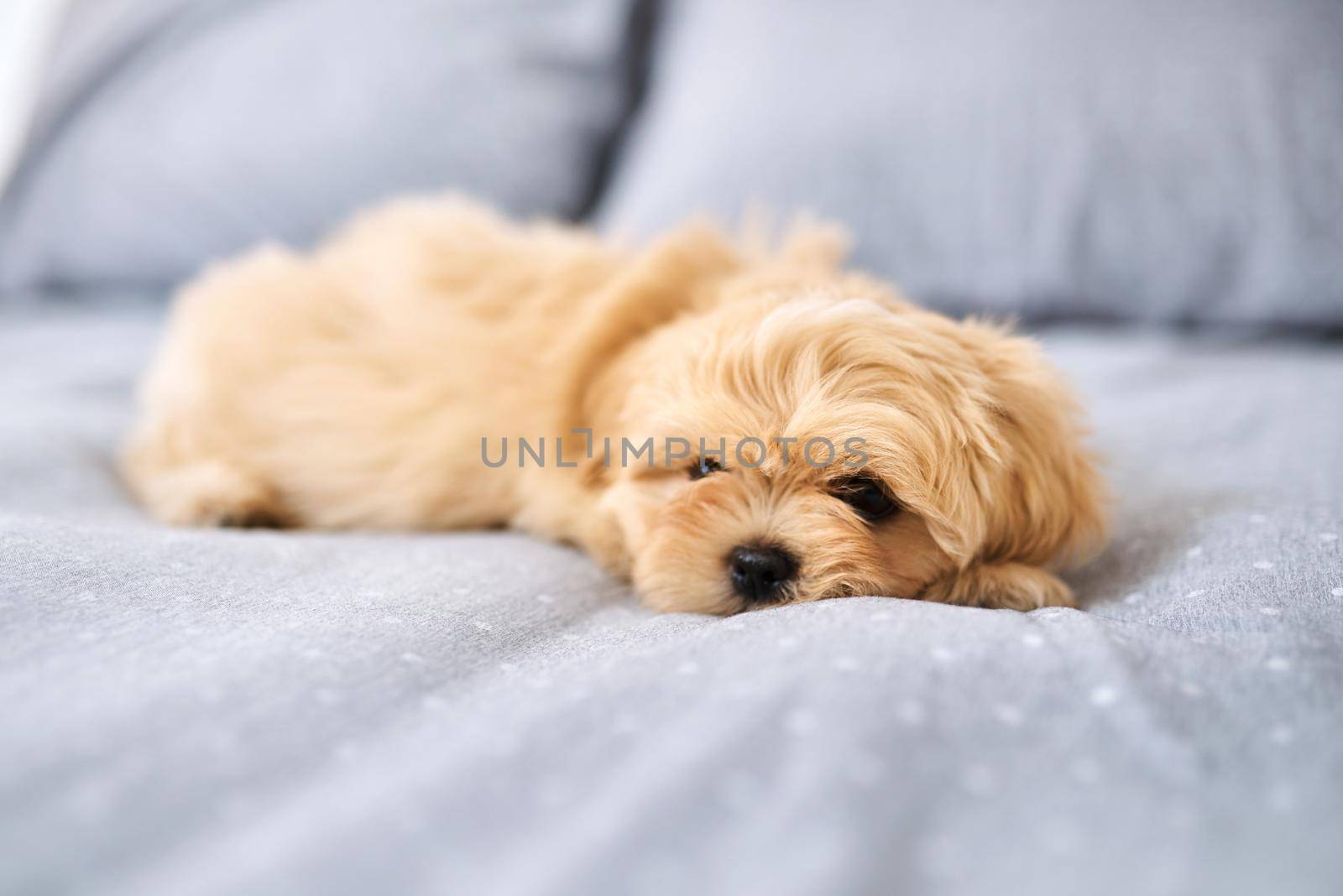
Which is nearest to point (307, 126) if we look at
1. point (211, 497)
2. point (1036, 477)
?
point (211, 497)

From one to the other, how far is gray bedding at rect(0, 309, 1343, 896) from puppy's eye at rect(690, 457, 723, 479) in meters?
0.24

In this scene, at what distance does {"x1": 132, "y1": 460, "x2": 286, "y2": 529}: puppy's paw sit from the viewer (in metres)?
1.48

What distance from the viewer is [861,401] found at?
115 cm

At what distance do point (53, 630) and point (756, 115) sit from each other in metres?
1.70

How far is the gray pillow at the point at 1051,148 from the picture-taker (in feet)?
5.86

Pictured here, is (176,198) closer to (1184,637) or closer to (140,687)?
(140,687)

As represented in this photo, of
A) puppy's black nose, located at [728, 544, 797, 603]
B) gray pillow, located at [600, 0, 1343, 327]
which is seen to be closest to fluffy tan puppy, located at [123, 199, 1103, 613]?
puppy's black nose, located at [728, 544, 797, 603]

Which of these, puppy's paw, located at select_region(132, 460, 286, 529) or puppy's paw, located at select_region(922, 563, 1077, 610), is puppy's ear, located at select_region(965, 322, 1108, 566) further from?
puppy's paw, located at select_region(132, 460, 286, 529)

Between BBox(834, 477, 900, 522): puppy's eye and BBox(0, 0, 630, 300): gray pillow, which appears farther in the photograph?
BBox(0, 0, 630, 300): gray pillow

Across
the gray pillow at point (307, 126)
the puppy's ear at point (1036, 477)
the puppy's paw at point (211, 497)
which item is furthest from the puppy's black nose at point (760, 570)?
the gray pillow at point (307, 126)

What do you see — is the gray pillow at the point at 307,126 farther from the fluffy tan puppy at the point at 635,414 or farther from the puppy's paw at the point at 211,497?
the puppy's paw at the point at 211,497

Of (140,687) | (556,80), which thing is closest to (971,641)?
(140,687)

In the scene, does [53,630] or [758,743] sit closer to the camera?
[758,743]

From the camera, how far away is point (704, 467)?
1.27 m
